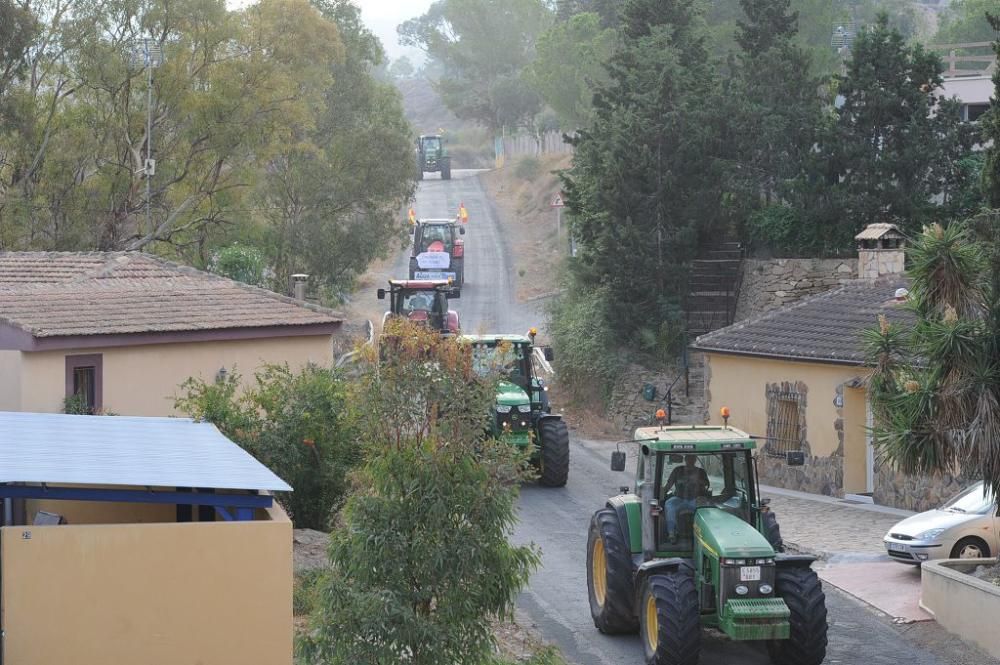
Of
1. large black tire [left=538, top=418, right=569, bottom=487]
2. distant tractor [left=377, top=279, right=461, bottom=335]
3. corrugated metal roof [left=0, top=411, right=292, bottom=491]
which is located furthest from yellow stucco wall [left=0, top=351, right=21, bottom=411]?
distant tractor [left=377, top=279, right=461, bottom=335]

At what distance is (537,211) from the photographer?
67125 mm

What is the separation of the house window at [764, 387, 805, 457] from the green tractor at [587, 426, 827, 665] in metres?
9.89

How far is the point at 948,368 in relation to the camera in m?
13.6

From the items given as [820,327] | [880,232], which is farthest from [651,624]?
[880,232]

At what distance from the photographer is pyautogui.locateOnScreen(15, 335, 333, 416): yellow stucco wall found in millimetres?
19656

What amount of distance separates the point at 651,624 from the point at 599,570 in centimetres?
192

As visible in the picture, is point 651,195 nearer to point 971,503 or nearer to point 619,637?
point 971,503

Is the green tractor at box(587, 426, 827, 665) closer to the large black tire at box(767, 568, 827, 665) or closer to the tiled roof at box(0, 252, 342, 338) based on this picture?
the large black tire at box(767, 568, 827, 665)

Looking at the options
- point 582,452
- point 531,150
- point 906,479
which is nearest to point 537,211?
point 531,150

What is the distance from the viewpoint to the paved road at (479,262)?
45750mm

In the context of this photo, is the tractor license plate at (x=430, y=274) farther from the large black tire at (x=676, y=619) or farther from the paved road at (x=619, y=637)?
the large black tire at (x=676, y=619)

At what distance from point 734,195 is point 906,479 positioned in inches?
537

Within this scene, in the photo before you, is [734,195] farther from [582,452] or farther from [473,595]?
[473,595]

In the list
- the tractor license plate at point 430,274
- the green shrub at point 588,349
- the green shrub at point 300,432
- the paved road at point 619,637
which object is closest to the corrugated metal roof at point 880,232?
the green shrub at point 588,349
